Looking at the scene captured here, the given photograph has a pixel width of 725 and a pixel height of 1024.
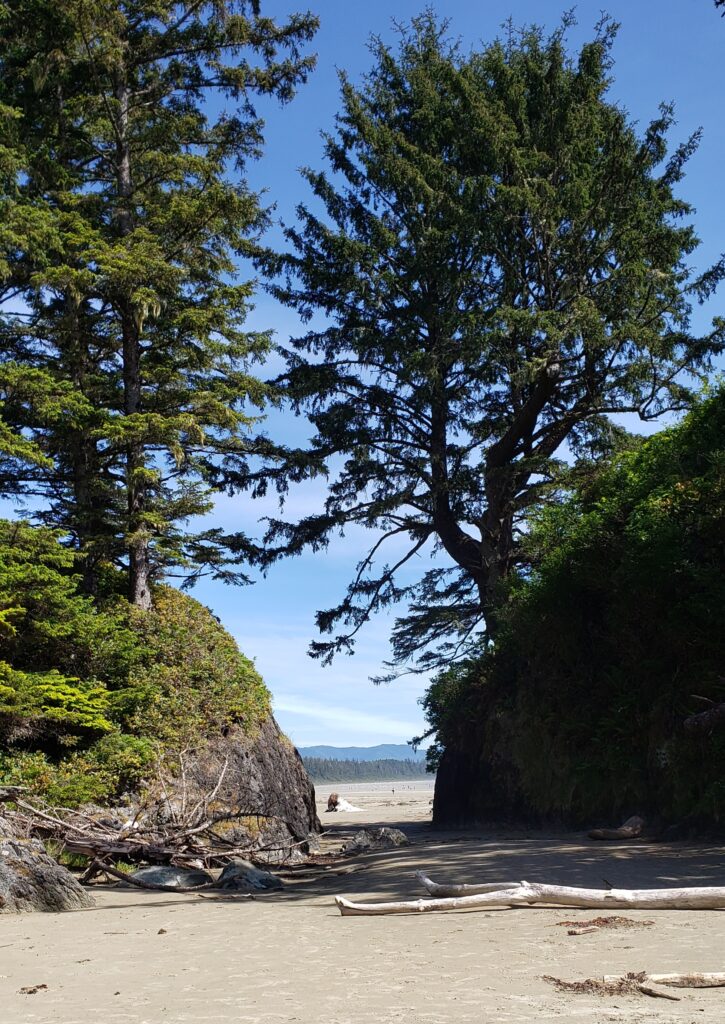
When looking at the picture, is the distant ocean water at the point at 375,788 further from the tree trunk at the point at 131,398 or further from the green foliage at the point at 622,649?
the green foliage at the point at 622,649

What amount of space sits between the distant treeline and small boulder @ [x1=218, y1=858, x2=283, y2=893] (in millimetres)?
103486

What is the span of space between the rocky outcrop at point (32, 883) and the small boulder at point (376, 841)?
6.92 m

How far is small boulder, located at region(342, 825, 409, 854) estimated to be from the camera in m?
14.9

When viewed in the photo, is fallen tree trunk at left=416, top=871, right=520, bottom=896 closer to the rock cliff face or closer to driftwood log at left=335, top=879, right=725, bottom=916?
driftwood log at left=335, top=879, right=725, bottom=916

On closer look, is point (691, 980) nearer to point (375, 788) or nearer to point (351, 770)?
point (375, 788)

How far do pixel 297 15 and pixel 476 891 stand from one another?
22.1 m

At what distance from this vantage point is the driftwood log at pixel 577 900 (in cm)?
594

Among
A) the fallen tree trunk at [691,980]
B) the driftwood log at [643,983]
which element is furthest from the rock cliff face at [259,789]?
the fallen tree trunk at [691,980]

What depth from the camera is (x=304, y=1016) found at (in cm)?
404

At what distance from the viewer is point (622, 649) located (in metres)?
13.9

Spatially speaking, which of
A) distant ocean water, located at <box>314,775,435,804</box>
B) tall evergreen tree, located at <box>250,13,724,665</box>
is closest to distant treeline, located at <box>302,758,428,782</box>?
distant ocean water, located at <box>314,775,435,804</box>

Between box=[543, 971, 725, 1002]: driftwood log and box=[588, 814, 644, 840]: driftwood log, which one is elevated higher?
box=[543, 971, 725, 1002]: driftwood log

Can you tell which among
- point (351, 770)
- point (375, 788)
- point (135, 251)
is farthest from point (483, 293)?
point (351, 770)

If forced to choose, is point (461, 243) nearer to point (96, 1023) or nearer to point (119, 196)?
point (119, 196)
